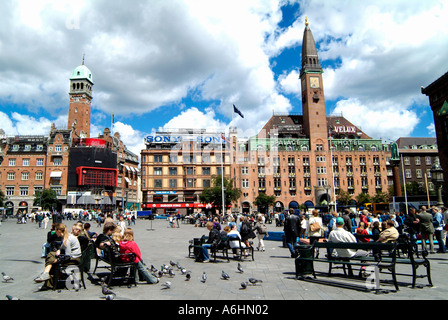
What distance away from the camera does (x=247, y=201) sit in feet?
241

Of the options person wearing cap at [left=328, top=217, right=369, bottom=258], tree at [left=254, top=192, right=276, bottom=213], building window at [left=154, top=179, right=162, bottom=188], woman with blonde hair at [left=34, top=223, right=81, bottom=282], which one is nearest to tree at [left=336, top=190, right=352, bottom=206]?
tree at [left=254, top=192, right=276, bottom=213]

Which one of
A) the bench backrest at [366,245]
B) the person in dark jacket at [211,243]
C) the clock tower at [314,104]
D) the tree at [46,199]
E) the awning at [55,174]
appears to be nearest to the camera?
the bench backrest at [366,245]

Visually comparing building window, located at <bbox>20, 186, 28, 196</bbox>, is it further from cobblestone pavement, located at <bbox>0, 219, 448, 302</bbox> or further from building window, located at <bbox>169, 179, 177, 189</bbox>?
cobblestone pavement, located at <bbox>0, 219, 448, 302</bbox>

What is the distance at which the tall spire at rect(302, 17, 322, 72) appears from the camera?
261ft

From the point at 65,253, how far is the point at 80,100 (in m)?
95.3

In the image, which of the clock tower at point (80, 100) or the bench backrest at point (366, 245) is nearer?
the bench backrest at point (366, 245)

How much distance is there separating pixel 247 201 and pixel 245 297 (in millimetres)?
67352

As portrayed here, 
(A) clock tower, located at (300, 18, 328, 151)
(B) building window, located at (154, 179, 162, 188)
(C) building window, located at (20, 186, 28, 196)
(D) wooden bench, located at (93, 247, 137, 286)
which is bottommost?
(D) wooden bench, located at (93, 247, 137, 286)

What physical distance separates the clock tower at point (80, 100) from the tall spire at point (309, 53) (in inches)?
2442

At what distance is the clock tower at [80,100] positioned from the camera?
90.2 m

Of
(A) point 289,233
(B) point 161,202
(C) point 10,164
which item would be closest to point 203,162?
(B) point 161,202

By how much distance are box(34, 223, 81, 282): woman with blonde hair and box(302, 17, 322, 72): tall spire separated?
79284 mm

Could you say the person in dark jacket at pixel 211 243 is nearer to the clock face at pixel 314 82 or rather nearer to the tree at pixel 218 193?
the tree at pixel 218 193

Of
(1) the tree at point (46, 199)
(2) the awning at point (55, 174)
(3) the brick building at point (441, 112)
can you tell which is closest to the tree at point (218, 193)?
(1) the tree at point (46, 199)
